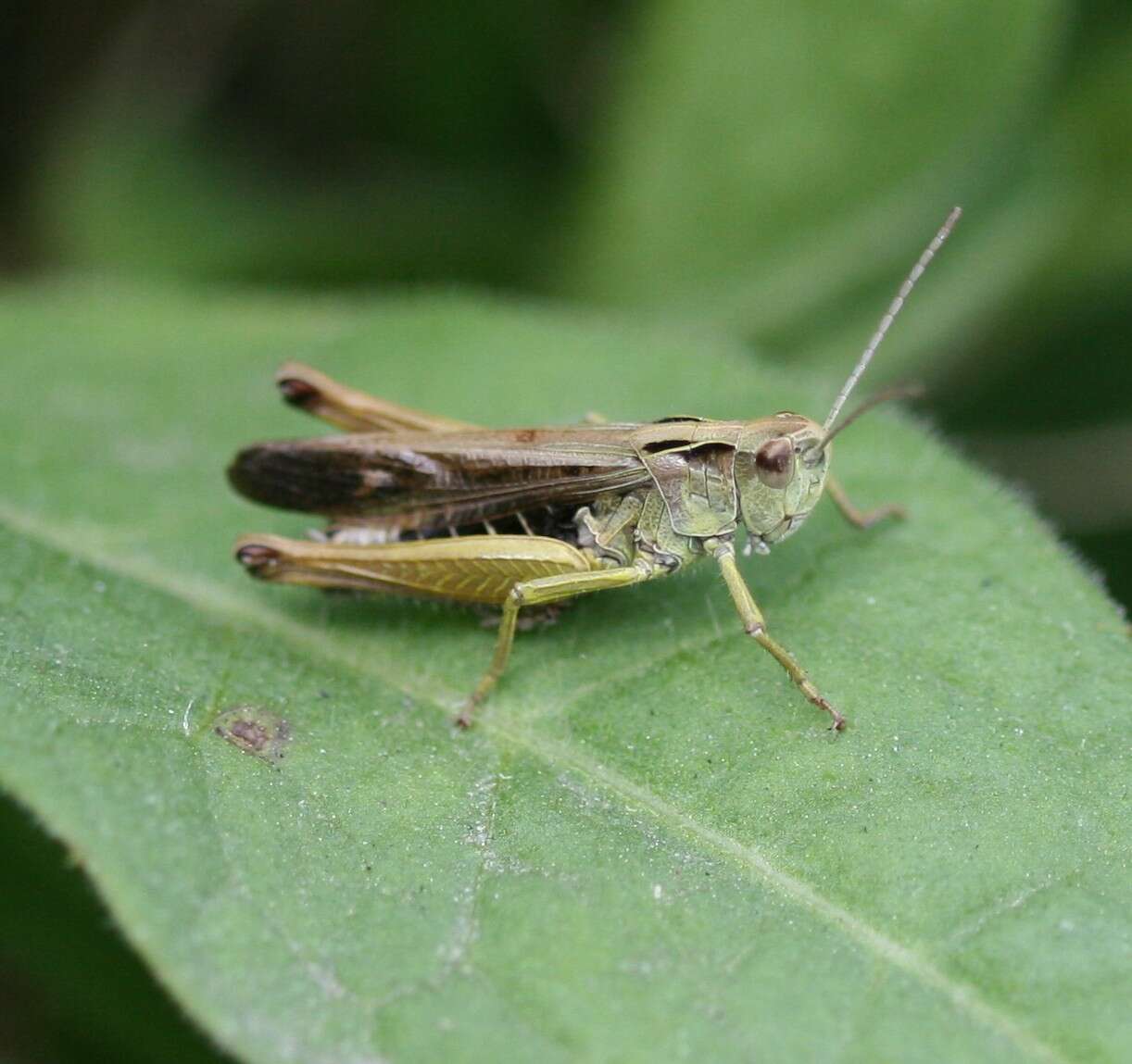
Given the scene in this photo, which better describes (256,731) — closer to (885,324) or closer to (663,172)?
(885,324)

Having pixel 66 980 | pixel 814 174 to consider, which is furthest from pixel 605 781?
pixel 814 174

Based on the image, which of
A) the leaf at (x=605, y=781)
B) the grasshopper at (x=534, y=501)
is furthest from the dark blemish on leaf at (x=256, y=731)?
the grasshopper at (x=534, y=501)

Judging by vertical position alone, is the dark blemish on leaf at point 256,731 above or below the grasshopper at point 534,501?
below

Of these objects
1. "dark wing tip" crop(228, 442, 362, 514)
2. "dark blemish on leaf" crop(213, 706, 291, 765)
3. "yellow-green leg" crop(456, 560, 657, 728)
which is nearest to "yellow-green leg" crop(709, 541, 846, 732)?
"yellow-green leg" crop(456, 560, 657, 728)

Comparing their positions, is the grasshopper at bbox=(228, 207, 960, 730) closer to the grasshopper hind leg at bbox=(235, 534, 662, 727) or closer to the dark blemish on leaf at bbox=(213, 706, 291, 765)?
the grasshopper hind leg at bbox=(235, 534, 662, 727)

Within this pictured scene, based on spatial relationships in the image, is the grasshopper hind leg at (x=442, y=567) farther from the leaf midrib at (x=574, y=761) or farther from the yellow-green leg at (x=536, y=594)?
the leaf midrib at (x=574, y=761)

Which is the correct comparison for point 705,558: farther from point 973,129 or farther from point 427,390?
point 973,129

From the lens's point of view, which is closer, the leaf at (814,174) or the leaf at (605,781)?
the leaf at (605,781)
